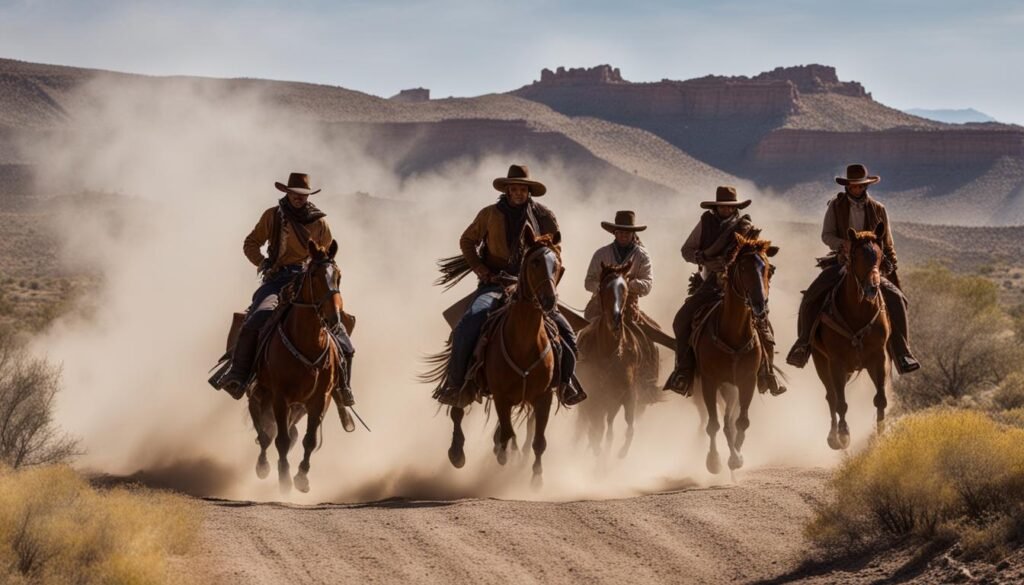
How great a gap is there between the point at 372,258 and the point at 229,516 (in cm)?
1894

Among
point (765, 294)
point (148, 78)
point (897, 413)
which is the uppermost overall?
point (148, 78)

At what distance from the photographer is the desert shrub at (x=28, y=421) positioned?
20172mm

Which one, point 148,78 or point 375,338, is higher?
point 148,78

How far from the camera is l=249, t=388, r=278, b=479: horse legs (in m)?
15.4

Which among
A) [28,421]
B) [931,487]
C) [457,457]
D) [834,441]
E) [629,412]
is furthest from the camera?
[28,421]

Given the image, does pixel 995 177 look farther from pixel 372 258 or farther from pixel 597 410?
pixel 597 410

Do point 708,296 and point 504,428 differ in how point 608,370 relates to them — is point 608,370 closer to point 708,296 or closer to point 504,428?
point 708,296

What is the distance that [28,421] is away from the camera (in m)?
20.8

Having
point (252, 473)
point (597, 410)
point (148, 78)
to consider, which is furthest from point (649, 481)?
point (148, 78)

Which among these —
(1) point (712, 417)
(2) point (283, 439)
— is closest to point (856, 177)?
(1) point (712, 417)

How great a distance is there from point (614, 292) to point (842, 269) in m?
2.72

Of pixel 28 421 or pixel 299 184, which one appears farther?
pixel 28 421

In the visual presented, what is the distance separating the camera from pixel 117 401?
23406 millimetres

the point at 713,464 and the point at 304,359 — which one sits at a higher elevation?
the point at 304,359
